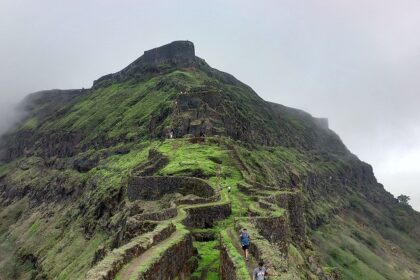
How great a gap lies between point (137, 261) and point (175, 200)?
2161 centimetres

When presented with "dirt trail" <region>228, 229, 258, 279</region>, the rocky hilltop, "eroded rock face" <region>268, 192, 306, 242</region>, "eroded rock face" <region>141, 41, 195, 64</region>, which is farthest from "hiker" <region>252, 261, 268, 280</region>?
"eroded rock face" <region>141, 41, 195, 64</region>

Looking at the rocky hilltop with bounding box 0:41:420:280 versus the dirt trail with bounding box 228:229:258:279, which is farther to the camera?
the rocky hilltop with bounding box 0:41:420:280

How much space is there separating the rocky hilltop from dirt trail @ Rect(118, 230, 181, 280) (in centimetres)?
10

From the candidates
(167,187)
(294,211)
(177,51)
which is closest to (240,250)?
(294,211)

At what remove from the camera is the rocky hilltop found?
2577 cm

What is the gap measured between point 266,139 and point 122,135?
59.5 meters

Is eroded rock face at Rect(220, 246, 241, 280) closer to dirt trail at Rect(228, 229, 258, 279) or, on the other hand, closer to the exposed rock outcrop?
dirt trail at Rect(228, 229, 258, 279)

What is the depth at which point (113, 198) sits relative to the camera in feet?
236

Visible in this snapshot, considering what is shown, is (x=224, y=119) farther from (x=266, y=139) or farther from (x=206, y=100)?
(x=266, y=139)

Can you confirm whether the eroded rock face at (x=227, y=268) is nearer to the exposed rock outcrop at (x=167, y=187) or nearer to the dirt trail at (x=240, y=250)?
the dirt trail at (x=240, y=250)

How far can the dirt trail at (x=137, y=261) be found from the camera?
1754cm

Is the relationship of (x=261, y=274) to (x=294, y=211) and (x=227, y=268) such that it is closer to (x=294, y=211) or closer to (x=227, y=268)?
(x=227, y=268)

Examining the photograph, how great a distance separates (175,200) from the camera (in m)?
41.3

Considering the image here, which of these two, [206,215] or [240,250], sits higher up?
[240,250]
